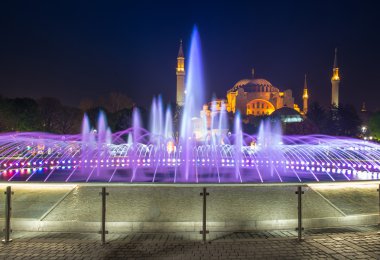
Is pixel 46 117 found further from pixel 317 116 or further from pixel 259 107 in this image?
pixel 259 107

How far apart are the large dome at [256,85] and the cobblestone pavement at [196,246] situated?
111 meters

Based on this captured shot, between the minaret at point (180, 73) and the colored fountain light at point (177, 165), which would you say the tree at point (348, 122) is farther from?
the minaret at point (180, 73)

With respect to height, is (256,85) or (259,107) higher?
(256,85)

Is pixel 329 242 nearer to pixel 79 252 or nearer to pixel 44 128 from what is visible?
pixel 79 252

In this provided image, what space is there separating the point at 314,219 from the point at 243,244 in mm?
2197

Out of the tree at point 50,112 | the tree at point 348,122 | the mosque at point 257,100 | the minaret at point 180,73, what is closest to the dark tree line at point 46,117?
the tree at point 50,112

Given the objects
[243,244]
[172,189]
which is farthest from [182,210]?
[243,244]

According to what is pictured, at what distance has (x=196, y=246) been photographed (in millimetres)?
6547

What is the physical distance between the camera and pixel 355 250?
627 cm

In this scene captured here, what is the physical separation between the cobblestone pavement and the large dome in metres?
111

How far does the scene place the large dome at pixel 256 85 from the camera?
116 meters

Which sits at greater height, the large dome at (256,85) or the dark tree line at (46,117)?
the large dome at (256,85)

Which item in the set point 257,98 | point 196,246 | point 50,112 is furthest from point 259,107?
point 196,246

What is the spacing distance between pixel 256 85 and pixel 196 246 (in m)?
114
